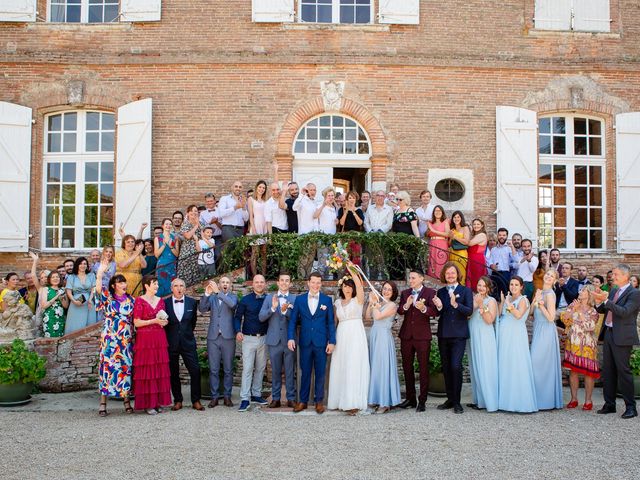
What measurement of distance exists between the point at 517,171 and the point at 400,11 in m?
3.59

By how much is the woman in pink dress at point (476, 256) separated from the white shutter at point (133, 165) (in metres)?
5.58

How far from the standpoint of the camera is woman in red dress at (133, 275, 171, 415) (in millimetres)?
7875

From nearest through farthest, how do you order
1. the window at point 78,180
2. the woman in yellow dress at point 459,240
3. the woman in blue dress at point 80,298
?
the woman in blue dress at point 80,298, the woman in yellow dress at point 459,240, the window at point 78,180

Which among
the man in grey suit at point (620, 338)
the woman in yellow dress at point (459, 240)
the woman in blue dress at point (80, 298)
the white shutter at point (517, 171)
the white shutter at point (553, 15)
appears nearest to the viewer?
the man in grey suit at point (620, 338)

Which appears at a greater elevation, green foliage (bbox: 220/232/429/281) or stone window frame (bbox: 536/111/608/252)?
stone window frame (bbox: 536/111/608/252)

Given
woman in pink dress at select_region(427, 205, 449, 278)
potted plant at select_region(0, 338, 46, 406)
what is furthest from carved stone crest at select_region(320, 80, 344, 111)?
potted plant at select_region(0, 338, 46, 406)

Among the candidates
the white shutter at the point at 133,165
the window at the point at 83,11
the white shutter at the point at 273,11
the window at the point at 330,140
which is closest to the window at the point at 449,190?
the window at the point at 330,140

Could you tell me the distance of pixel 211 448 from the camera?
6254mm

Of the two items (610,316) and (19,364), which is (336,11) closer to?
(610,316)

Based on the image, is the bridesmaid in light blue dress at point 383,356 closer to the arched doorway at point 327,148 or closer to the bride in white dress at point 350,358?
the bride in white dress at point 350,358

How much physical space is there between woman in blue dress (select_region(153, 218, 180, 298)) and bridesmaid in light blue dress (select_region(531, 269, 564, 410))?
200 inches

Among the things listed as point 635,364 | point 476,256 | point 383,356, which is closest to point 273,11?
point 476,256

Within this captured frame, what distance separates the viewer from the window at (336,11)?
12.9 metres

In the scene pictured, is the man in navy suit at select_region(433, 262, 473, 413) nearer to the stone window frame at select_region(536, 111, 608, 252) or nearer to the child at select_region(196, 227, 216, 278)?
the child at select_region(196, 227, 216, 278)
